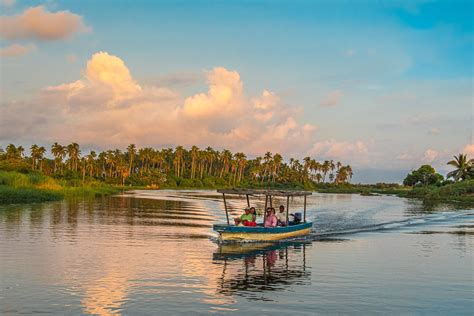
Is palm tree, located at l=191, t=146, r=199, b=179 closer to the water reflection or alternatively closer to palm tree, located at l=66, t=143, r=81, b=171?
palm tree, located at l=66, t=143, r=81, b=171

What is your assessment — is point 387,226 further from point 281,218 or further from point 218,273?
point 218,273

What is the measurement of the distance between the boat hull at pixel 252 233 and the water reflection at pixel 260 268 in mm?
422

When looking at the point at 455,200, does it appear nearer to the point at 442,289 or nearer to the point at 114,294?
the point at 442,289

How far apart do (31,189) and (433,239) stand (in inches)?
1665

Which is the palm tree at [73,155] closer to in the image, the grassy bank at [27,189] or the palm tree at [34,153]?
the palm tree at [34,153]

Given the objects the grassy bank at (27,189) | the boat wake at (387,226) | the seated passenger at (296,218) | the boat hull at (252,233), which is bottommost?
the boat wake at (387,226)

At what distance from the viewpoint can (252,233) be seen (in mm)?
27156

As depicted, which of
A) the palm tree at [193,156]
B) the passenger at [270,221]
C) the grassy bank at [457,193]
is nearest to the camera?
the passenger at [270,221]

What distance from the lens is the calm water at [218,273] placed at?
14102 mm

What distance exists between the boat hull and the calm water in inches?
26.4

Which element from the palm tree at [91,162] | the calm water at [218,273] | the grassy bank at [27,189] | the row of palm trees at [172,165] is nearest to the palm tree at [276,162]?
the row of palm trees at [172,165]

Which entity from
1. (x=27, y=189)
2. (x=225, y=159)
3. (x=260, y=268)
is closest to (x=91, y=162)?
(x=225, y=159)

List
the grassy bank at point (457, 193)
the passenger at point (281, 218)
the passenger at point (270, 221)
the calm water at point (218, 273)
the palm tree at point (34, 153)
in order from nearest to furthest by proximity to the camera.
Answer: the calm water at point (218, 273), the passenger at point (270, 221), the passenger at point (281, 218), the grassy bank at point (457, 193), the palm tree at point (34, 153)

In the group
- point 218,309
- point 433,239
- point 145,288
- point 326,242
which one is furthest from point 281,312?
point 433,239
